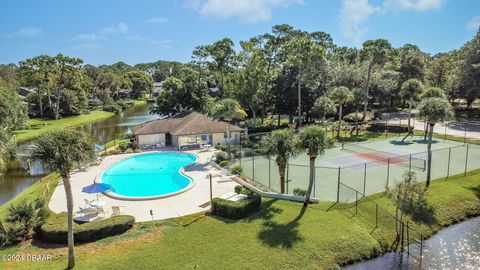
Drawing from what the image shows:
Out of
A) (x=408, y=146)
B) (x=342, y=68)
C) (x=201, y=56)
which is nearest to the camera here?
(x=408, y=146)

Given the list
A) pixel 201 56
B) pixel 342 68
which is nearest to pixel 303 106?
pixel 342 68

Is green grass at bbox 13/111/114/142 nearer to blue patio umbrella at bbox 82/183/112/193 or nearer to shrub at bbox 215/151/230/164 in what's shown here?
blue patio umbrella at bbox 82/183/112/193

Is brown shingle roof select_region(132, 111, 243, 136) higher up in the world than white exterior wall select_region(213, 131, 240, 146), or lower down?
higher up

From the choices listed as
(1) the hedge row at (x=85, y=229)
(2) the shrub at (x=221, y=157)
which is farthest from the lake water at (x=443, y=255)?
(2) the shrub at (x=221, y=157)

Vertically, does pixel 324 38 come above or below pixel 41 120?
above

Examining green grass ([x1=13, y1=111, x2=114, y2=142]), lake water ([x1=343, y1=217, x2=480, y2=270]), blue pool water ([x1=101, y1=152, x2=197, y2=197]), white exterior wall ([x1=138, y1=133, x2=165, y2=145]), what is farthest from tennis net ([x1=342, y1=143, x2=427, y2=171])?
green grass ([x1=13, y1=111, x2=114, y2=142])

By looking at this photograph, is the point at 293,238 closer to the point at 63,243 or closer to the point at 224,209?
Result: the point at 224,209

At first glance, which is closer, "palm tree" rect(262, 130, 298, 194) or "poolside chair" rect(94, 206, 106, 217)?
"poolside chair" rect(94, 206, 106, 217)

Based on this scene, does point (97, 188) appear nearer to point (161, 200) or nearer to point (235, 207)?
point (161, 200)
